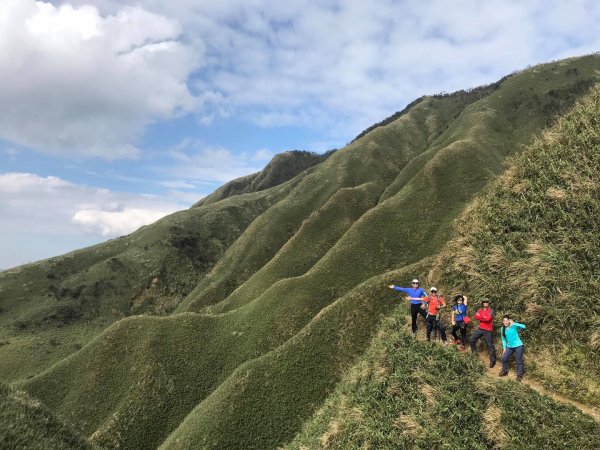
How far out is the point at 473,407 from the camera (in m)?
18.2

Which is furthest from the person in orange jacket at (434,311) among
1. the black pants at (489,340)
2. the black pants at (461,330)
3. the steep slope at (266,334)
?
the steep slope at (266,334)

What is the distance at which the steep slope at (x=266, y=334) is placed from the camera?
134 ft

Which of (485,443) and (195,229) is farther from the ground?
(195,229)

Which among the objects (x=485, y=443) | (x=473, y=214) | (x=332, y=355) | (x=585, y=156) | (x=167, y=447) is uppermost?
(x=585, y=156)

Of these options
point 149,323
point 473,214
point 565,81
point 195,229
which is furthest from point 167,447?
point 565,81

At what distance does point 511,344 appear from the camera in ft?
62.5

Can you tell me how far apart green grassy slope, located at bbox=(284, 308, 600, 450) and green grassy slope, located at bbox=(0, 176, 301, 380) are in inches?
3688

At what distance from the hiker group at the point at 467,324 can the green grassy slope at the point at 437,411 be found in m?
1.01

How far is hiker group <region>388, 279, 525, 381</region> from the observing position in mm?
19109

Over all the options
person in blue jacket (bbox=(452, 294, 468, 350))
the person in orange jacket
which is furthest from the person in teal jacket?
the person in orange jacket

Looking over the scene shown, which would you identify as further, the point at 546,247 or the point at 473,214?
the point at 473,214

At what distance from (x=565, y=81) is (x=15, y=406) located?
648 feet

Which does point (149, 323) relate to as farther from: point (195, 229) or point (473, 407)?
point (195, 229)

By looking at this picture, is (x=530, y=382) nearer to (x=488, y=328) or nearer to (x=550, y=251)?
(x=488, y=328)
